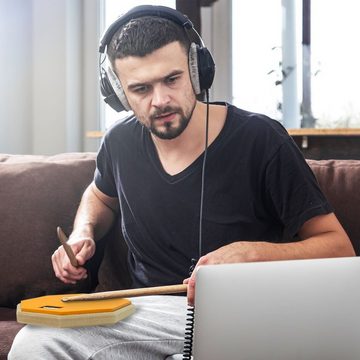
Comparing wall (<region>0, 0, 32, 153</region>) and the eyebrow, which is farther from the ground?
wall (<region>0, 0, 32, 153</region>)

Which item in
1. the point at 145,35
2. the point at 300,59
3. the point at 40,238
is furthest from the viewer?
the point at 300,59

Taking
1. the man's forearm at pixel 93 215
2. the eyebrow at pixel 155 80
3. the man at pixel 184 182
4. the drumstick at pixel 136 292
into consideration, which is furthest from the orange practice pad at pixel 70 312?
the eyebrow at pixel 155 80

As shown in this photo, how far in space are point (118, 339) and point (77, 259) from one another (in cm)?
25

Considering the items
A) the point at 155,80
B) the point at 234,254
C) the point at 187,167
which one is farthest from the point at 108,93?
the point at 234,254

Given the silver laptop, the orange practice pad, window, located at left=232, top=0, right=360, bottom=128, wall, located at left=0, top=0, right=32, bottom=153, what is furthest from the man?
wall, located at left=0, top=0, right=32, bottom=153

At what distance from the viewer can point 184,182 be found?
54.9 inches

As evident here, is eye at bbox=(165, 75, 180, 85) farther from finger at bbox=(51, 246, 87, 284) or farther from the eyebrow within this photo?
finger at bbox=(51, 246, 87, 284)

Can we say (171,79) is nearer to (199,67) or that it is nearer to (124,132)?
(199,67)

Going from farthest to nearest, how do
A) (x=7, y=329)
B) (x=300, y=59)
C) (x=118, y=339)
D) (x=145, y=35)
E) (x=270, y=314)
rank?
(x=300, y=59)
(x=7, y=329)
(x=145, y=35)
(x=118, y=339)
(x=270, y=314)

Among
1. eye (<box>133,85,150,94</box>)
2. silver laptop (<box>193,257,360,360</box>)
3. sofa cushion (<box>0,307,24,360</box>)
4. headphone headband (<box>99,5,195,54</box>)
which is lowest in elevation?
sofa cushion (<box>0,307,24,360</box>)

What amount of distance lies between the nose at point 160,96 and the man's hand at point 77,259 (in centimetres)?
34

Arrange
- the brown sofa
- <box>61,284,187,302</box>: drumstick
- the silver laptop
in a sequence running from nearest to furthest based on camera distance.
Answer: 1. the silver laptop
2. <box>61,284,187,302</box>: drumstick
3. the brown sofa

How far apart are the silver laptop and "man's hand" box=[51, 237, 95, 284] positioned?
1.79 feet

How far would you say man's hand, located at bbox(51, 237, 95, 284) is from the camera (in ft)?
4.43
